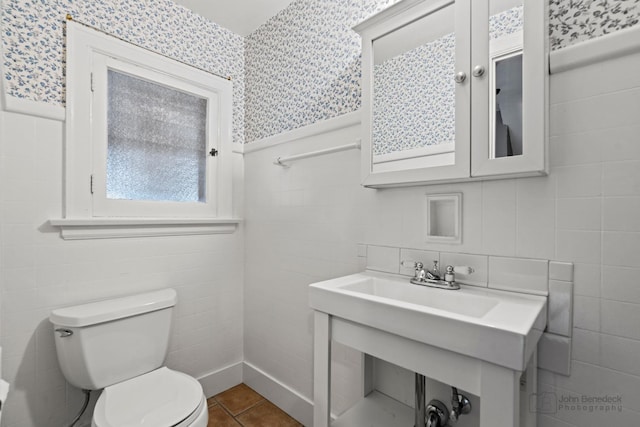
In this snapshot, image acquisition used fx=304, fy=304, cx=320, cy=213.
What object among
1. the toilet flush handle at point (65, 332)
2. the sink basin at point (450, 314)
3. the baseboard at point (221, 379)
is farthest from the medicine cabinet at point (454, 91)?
the baseboard at point (221, 379)

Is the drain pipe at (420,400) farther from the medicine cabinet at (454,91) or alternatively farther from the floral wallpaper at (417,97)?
the floral wallpaper at (417,97)

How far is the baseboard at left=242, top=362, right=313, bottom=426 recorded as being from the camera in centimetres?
168

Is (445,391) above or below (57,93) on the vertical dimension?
below

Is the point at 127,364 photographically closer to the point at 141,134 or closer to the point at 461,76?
the point at 141,134

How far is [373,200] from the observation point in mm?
1426

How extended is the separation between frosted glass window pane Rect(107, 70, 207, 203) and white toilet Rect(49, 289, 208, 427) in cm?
61

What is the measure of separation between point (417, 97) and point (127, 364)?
5.72ft

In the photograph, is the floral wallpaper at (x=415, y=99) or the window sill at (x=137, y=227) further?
the window sill at (x=137, y=227)

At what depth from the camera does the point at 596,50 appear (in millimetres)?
899

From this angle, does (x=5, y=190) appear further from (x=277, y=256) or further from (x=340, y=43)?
(x=340, y=43)

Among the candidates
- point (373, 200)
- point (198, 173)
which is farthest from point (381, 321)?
point (198, 173)

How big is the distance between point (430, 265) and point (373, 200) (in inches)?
15.2

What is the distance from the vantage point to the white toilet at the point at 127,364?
1150mm

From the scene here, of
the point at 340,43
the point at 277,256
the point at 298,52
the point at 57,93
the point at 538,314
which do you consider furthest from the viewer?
the point at 277,256
